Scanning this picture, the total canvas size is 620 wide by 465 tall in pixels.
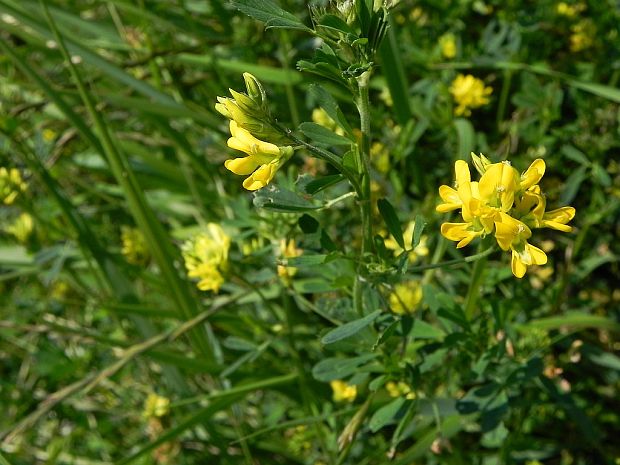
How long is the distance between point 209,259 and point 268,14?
2.11 ft

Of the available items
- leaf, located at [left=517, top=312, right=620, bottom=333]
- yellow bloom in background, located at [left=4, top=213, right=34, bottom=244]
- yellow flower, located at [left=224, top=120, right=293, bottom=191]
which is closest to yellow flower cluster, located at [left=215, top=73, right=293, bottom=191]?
yellow flower, located at [left=224, top=120, right=293, bottom=191]

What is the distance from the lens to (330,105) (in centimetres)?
87

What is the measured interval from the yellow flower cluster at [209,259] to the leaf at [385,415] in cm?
39

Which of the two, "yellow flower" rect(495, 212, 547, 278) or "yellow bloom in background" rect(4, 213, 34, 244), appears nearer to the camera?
"yellow flower" rect(495, 212, 547, 278)

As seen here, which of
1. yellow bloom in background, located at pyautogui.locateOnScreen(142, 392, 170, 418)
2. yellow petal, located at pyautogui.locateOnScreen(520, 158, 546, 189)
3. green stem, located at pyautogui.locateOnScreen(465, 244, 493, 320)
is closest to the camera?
Answer: yellow petal, located at pyautogui.locateOnScreen(520, 158, 546, 189)

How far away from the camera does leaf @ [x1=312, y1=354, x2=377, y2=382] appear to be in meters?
1.14

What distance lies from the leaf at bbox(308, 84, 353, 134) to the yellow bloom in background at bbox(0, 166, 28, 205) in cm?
114

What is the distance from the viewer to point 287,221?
1.29 m

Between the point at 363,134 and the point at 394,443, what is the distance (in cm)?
57

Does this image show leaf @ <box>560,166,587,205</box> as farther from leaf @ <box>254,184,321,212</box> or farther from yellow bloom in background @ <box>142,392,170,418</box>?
yellow bloom in background @ <box>142,392,170,418</box>

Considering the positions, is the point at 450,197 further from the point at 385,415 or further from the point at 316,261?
the point at 385,415

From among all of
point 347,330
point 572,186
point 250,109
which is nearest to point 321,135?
point 250,109

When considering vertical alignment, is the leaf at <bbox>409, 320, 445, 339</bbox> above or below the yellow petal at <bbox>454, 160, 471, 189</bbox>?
below

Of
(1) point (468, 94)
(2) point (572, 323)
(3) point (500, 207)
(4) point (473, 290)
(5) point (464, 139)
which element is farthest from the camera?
(1) point (468, 94)
